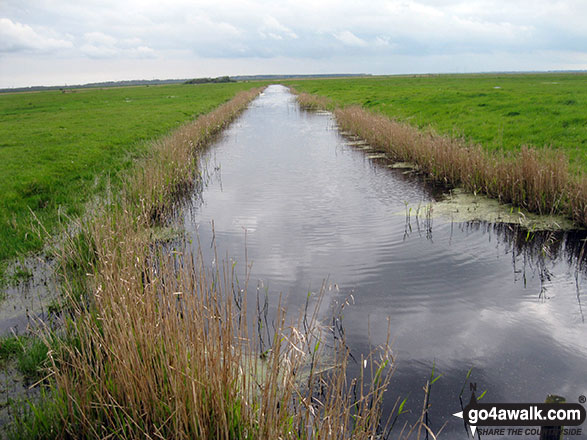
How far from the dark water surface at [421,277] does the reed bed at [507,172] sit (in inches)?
35.9

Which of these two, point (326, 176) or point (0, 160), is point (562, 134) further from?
point (0, 160)

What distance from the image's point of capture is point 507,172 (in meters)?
10.2

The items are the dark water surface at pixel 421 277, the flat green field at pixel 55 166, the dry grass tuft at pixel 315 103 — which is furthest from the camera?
the dry grass tuft at pixel 315 103

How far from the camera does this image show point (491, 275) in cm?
725

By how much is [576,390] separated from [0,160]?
19051 millimetres

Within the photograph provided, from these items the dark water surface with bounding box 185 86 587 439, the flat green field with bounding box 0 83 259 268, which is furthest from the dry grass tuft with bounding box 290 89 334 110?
the dark water surface with bounding box 185 86 587 439

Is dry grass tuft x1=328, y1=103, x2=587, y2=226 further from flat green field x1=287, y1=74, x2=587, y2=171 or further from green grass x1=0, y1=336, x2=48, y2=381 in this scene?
green grass x1=0, y1=336, x2=48, y2=381

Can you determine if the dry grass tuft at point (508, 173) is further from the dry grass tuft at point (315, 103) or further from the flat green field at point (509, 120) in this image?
the dry grass tuft at point (315, 103)

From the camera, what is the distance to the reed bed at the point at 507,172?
9188 mm

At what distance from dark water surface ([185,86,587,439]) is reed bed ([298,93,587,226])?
0.91 meters

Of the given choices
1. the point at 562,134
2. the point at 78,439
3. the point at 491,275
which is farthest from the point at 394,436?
the point at 562,134

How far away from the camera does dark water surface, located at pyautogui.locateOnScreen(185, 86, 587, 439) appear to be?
4.86 metres

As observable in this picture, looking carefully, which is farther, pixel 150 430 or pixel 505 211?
pixel 505 211

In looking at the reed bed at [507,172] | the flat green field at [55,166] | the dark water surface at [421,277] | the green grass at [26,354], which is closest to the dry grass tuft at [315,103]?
the flat green field at [55,166]
